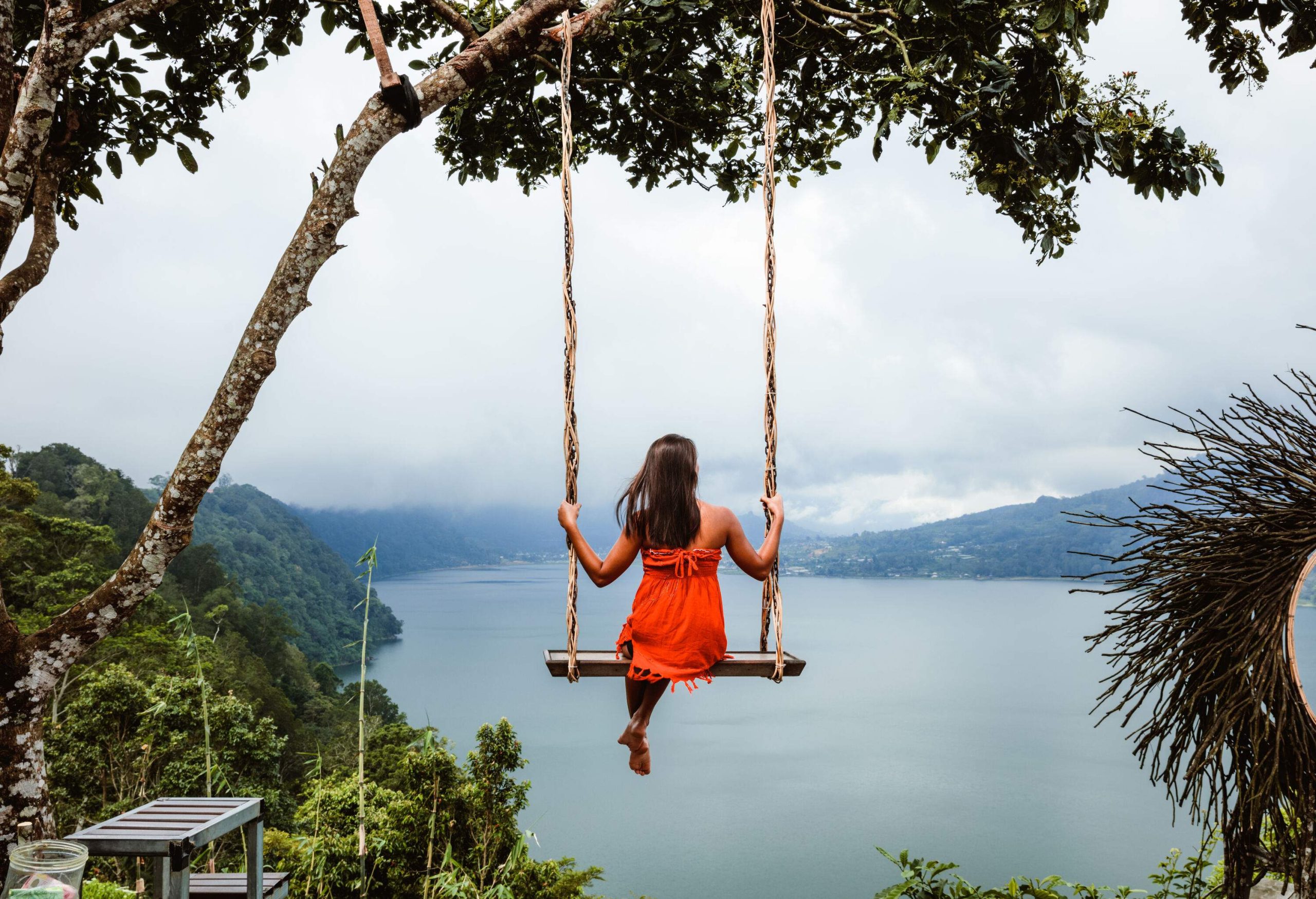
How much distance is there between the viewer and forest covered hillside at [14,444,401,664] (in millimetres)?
32250

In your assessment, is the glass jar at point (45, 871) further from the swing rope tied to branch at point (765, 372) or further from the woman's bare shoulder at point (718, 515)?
the woman's bare shoulder at point (718, 515)

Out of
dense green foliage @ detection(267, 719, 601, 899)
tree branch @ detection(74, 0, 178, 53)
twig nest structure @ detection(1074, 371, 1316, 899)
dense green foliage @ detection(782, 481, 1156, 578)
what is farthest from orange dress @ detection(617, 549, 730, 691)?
dense green foliage @ detection(782, 481, 1156, 578)

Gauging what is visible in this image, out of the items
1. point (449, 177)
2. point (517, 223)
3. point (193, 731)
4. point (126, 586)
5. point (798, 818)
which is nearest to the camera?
point (126, 586)

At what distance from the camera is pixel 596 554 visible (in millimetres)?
2336

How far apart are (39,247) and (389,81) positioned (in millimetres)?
1478

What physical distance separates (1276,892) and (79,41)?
4979 millimetres

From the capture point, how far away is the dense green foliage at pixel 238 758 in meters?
6.94

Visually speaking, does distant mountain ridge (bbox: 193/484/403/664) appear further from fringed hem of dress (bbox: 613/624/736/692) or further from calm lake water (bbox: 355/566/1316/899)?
fringed hem of dress (bbox: 613/624/736/692)

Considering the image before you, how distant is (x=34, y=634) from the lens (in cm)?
290

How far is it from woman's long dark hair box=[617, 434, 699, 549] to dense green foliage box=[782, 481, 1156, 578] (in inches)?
2847

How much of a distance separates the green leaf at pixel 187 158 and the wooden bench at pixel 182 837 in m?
2.34

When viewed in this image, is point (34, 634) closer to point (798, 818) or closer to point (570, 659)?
point (570, 659)

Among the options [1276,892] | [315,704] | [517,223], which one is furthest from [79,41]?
[517,223]

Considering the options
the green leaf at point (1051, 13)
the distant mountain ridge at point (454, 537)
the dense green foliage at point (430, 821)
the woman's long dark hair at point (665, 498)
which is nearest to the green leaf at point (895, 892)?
the woman's long dark hair at point (665, 498)
